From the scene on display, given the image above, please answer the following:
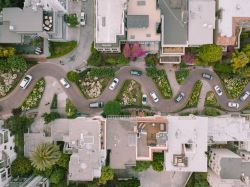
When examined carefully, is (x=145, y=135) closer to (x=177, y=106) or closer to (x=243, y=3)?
(x=177, y=106)

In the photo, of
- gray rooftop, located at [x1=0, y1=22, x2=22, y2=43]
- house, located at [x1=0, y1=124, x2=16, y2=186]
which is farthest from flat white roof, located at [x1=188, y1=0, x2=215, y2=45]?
house, located at [x1=0, y1=124, x2=16, y2=186]

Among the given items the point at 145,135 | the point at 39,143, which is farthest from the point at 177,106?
the point at 39,143

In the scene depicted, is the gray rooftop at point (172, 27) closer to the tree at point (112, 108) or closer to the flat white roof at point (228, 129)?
the tree at point (112, 108)

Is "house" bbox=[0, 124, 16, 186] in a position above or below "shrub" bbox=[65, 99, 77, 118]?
below

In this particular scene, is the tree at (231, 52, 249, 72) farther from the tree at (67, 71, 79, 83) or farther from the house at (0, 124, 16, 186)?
the house at (0, 124, 16, 186)

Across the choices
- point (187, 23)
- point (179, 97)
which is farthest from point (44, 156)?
point (187, 23)
